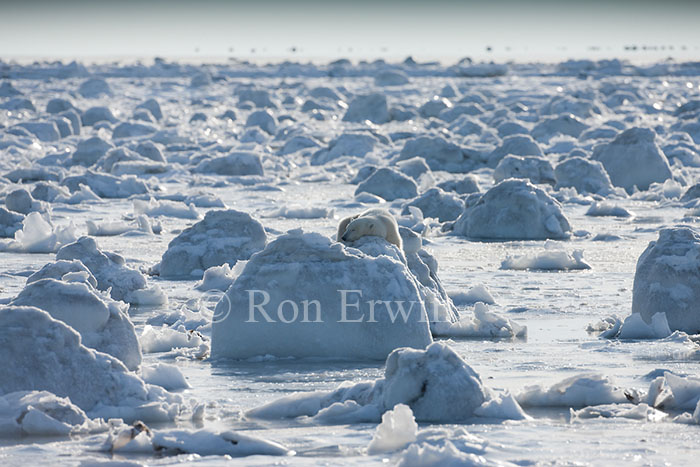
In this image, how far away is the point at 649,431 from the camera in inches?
173

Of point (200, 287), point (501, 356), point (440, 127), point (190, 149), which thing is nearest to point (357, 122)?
point (440, 127)

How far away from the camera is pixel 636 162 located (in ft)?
51.7

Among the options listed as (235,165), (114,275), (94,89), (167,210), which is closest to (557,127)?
(235,165)

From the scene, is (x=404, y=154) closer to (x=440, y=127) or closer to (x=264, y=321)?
(x=440, y=127)

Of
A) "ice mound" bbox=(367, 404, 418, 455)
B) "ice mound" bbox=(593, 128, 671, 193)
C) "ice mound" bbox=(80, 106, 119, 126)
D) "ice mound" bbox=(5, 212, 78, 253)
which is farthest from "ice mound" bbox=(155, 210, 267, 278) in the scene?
"ice mound" bbox=(80, 106, 119, 126)

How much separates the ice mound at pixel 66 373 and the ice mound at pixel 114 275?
2643 mm

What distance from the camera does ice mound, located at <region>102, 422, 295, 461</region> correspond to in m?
4.00

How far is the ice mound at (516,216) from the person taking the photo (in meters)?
10.9

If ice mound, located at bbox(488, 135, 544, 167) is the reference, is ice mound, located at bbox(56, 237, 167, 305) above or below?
below

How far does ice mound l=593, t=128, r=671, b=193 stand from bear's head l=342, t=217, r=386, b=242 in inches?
365

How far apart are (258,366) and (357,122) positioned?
72.9ft

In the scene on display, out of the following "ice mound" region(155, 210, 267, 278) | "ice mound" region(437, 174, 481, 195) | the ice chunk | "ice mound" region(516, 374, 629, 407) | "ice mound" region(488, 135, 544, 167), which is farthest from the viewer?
"ice mound" region(488, 135, 544, 167)

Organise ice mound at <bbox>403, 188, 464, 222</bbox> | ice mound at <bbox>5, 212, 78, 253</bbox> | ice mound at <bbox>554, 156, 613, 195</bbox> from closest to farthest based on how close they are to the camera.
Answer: ice mound at <bbox>5, 212, 78, 253</bbox> < ice mound at <bbox>403, 188, 464, 222</bbox> < ice mound at <bbox>554, 156, 613, 195</bbox>

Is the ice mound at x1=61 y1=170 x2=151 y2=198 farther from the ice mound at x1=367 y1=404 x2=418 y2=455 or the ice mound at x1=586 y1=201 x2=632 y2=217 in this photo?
the ice mound at x1=367 y1=404 x2=418 y2=455
